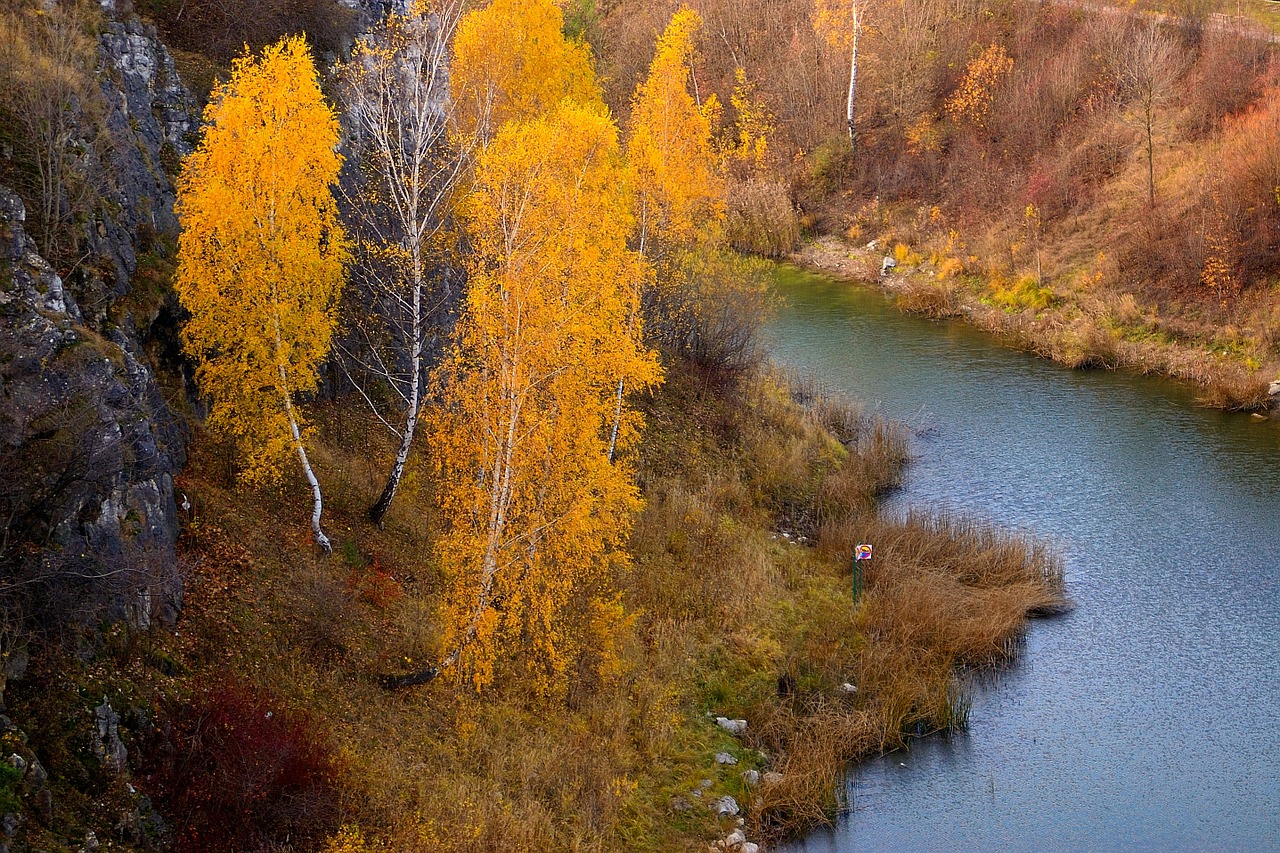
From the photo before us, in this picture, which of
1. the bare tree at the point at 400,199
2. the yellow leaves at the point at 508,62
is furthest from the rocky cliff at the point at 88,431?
the yellow leaves at the point at 508,62

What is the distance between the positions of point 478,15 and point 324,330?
56.7 feet

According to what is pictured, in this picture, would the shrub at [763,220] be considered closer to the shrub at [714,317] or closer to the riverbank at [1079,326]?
the riverbank at [1079,326]

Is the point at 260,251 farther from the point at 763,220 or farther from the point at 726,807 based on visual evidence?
the point at 763,220

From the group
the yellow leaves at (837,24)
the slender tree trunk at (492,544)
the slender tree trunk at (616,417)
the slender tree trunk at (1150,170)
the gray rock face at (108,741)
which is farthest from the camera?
the yellow leaves at (837,24)

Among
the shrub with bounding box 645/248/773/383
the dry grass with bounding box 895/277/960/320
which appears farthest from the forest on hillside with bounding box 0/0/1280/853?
the dry grass with bounding box 895/277/960/320

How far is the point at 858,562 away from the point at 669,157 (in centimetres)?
1085

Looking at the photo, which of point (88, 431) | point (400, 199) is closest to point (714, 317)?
point (400, 199)

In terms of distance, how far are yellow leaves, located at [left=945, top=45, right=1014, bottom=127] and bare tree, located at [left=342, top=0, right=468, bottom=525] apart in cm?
3388

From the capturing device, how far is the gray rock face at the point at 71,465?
12109mm

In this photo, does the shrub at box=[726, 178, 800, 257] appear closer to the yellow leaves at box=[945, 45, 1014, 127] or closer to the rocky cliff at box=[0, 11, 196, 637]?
the yellow leaves at box=[945, 45, 1014, 127]

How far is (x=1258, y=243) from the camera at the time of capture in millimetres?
38344

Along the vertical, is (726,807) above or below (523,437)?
below

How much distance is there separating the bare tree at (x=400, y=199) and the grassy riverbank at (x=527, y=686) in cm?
194

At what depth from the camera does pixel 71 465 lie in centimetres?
1238
